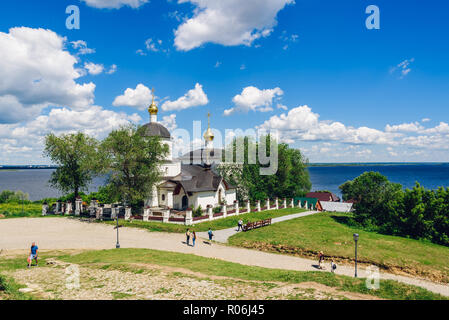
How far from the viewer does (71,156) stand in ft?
114

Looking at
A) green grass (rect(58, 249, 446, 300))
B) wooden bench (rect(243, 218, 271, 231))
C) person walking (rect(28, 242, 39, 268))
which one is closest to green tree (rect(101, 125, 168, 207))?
wooden bench (rect(243, 218, 271, 231))

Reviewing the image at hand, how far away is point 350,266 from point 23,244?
25002mm

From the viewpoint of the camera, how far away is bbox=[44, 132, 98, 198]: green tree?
34125mm

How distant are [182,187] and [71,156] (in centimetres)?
1586

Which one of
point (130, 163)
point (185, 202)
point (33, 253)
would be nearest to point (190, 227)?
point (185, 202)

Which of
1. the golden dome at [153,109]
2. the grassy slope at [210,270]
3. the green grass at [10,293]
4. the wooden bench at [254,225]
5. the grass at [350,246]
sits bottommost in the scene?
the grass at [350,246]

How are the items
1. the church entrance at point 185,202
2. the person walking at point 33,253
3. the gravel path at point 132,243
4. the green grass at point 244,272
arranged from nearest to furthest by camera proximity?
the green grass at point 244,272 → the person walking at point 33,253 → the gravel path at point 132,243 → the church entrance at point 185,202

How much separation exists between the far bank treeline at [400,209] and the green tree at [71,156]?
34.5 metres

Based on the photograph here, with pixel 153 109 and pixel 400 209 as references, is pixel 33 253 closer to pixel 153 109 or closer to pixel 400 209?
pixel 153 109

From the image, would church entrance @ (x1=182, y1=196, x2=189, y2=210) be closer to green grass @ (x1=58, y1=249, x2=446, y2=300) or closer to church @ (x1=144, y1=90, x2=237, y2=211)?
church @ (x1=144, y1=90, x2=237, y2=211)

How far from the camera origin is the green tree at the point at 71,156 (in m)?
34.1

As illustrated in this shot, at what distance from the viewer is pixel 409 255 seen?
20.6 metres

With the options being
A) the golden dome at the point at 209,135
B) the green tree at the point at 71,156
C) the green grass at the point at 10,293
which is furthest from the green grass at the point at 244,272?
the golden dome at the point at 209,135

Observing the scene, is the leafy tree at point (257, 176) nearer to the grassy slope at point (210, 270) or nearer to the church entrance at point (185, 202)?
the church entrance at point (185, 202)
